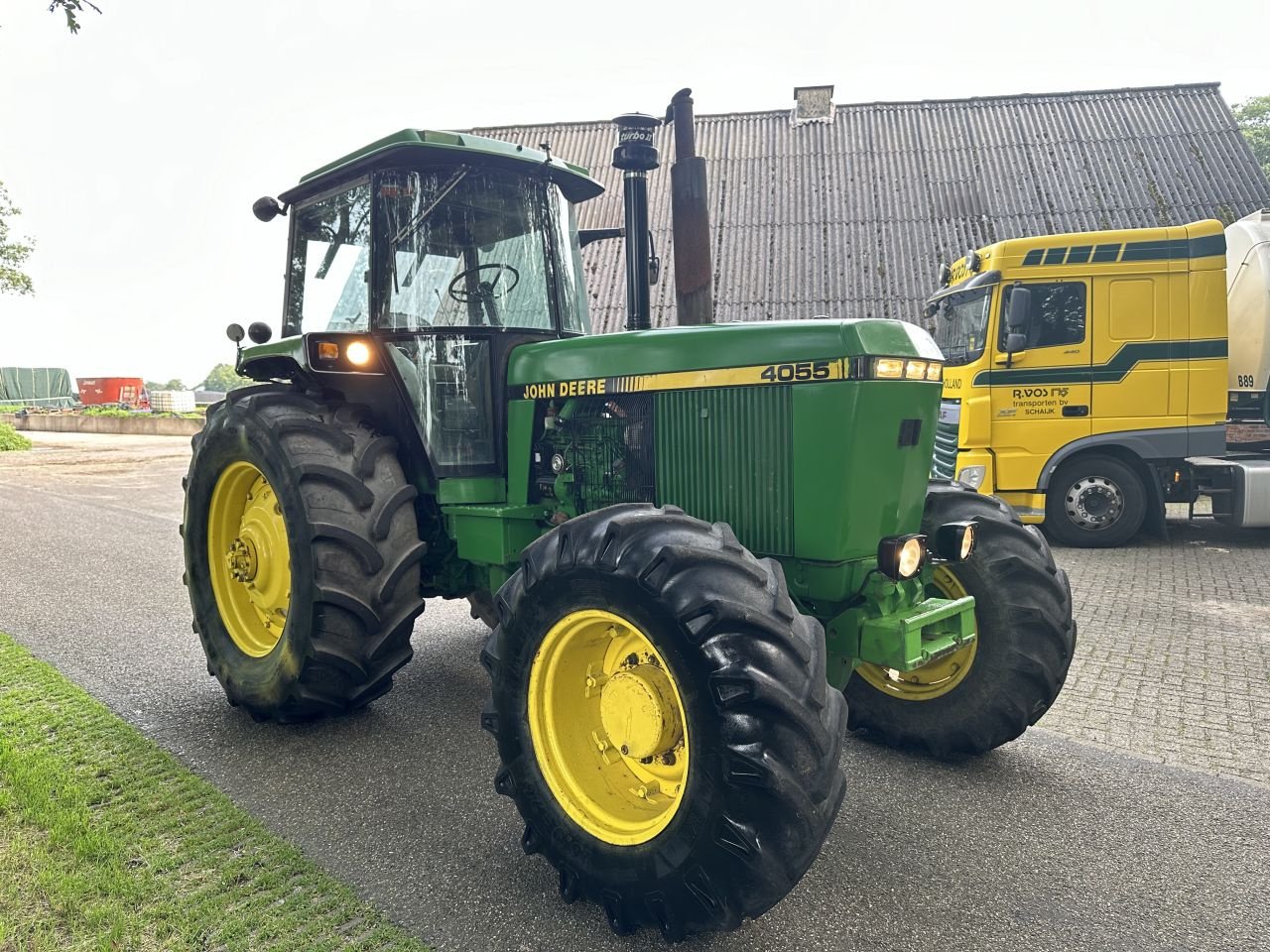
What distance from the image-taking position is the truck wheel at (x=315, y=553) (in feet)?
10.7

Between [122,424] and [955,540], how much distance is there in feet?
106

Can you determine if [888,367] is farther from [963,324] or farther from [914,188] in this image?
[914,188]

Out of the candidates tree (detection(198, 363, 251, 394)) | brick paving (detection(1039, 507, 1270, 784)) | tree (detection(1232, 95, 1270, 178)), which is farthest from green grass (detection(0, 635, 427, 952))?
tree (detection(198, 363, 251, 394))

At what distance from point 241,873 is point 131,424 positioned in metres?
31.1

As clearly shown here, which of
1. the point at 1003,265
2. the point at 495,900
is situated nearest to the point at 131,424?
the point at 1003,265

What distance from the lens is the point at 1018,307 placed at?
306 inches

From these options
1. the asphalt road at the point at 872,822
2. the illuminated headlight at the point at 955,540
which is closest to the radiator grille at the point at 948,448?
the asphalt road at the point at 872,822

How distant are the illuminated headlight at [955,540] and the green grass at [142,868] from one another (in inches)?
82.5

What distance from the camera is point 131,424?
29.1m

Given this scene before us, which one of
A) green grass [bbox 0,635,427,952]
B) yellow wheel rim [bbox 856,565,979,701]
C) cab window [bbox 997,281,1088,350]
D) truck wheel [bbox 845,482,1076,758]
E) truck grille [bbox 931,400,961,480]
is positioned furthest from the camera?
truck grille [bbox 931,400,961,480]

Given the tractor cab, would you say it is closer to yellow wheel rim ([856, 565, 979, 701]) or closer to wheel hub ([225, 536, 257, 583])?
wheel hub ([225, 536, 257, 583])

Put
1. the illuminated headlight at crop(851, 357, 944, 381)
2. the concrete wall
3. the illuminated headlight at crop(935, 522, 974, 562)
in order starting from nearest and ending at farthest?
the illuminated headlight at crop(851, 357, 944, 381) < the illuminated headlight at crop(935, 522, 974, 562) < the concrete wall

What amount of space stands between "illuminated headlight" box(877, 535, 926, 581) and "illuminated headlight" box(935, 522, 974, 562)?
32 cm

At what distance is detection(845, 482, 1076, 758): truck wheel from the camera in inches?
123
